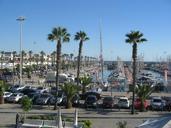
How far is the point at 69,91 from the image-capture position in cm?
4384

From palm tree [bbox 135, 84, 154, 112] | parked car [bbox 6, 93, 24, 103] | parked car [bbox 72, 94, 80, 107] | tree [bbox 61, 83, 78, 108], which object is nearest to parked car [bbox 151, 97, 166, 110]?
palm tree [bbox 135, 84, 154, 112]

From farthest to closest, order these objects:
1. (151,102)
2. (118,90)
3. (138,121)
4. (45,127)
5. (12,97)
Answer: (118,90)
(12,97)
(151,102)
(138,121)
(45,127)

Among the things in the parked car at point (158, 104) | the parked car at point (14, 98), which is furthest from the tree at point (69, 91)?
the parked car at point (158, 104)

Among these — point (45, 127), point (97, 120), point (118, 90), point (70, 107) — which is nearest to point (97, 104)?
point (70, 107)

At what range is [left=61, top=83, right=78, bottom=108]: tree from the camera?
143ft

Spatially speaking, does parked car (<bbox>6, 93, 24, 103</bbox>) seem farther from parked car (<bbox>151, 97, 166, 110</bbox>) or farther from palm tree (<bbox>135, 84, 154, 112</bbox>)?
Result: parked car (<bbox>151, 97, 166, 110</bbox>)

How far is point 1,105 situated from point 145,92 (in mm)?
16268

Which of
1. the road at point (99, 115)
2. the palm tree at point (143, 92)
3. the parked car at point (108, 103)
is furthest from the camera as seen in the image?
the parked car at point (108, 103)

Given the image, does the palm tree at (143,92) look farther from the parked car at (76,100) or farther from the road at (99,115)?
the parked car at (76,100)

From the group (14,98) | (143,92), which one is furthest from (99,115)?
(14,98)

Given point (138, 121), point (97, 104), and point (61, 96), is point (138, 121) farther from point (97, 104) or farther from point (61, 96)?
point (61, 96)

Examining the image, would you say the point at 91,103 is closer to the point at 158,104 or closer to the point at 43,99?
the point at 43,99

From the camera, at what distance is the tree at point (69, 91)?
143 feet

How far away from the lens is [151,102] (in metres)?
45.6
